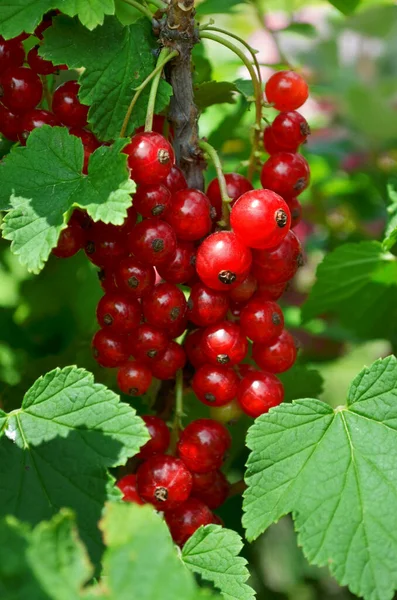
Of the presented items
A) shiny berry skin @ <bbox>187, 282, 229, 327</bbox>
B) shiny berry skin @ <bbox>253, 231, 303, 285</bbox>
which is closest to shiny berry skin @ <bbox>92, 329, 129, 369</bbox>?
shiny berry skin @ <bbox>187, 282, 229, 327</bbox>

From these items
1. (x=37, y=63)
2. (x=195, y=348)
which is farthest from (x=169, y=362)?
(x=37, y=63)

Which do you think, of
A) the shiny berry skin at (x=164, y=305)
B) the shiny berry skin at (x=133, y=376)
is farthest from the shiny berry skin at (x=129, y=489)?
the shiny berry skin at (x=164, y=305)

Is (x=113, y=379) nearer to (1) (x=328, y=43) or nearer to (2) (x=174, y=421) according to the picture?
(2) (x=174, y=421)

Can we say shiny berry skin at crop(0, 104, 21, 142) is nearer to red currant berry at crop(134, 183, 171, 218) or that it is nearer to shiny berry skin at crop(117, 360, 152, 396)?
red currant berry at crop(134, 183, 171, 218)

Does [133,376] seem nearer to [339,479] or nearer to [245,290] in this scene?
[245,290]

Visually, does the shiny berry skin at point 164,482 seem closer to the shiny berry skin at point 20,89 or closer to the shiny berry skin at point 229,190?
the shiny berry skin at point 229,190
